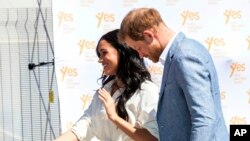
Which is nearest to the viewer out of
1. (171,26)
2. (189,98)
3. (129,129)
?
(189,98)

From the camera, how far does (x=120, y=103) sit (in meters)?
2.14

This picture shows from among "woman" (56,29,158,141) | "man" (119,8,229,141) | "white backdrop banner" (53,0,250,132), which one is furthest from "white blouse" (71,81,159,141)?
"white backdrop banner" (53,0,250,132)

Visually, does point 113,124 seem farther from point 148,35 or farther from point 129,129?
point 148,35

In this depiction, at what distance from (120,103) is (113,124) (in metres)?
0.11

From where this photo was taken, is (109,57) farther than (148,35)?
Yes

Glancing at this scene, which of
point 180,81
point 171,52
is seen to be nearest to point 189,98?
point 180,81

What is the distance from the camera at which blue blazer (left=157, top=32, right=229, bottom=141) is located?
64.3 inches

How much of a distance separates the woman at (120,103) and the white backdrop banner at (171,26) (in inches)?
32.0

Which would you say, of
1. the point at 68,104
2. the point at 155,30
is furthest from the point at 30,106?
the point at 155,30

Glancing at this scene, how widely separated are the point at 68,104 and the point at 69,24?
507 mm

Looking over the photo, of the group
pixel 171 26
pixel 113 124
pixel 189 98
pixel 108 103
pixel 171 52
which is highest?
pixel 171 52

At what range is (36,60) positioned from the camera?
3637mm

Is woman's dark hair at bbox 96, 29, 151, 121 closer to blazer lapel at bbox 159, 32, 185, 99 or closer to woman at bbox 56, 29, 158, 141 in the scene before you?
woman at bbox 56, 29, 158, 141

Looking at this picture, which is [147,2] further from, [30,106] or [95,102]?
[30,106]
